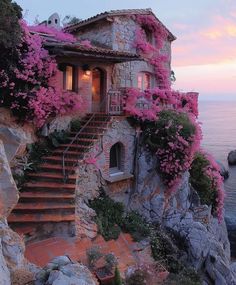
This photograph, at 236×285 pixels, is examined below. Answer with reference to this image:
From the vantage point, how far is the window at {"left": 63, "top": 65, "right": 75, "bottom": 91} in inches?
599

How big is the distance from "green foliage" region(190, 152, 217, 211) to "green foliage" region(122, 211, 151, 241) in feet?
18.5

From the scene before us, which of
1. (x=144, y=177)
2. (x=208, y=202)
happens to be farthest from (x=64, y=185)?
(x=208, y=202)

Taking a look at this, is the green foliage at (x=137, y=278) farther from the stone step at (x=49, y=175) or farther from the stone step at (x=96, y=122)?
the stone step at (x=96, y=122)

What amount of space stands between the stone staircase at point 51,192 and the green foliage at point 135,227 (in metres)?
2.30

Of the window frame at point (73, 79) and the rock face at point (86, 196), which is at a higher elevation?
the window frame at point (73, 79)

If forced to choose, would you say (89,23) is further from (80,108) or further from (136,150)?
(136,150)

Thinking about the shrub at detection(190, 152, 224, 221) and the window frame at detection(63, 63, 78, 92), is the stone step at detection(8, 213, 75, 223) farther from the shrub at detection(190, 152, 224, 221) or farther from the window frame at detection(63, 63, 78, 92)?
the shrub at detection(190, 152, 224, 221)

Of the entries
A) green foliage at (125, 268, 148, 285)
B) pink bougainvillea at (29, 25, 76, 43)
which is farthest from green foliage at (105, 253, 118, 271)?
pink bougainvillea at (29, 25, 76, 43)

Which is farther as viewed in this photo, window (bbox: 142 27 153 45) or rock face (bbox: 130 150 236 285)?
window (bbox: 142 27 153 45)

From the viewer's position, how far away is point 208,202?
17.2 metres

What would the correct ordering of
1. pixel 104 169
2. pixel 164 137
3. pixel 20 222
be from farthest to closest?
1. pixel 164 137
2. pixel 104 169
3. pixel 20 222

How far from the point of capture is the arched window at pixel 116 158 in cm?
1439

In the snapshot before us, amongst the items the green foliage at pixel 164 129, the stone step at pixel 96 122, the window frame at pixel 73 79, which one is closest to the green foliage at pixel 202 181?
the green foliage at pixel 164 129

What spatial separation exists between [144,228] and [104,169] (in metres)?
2.73
